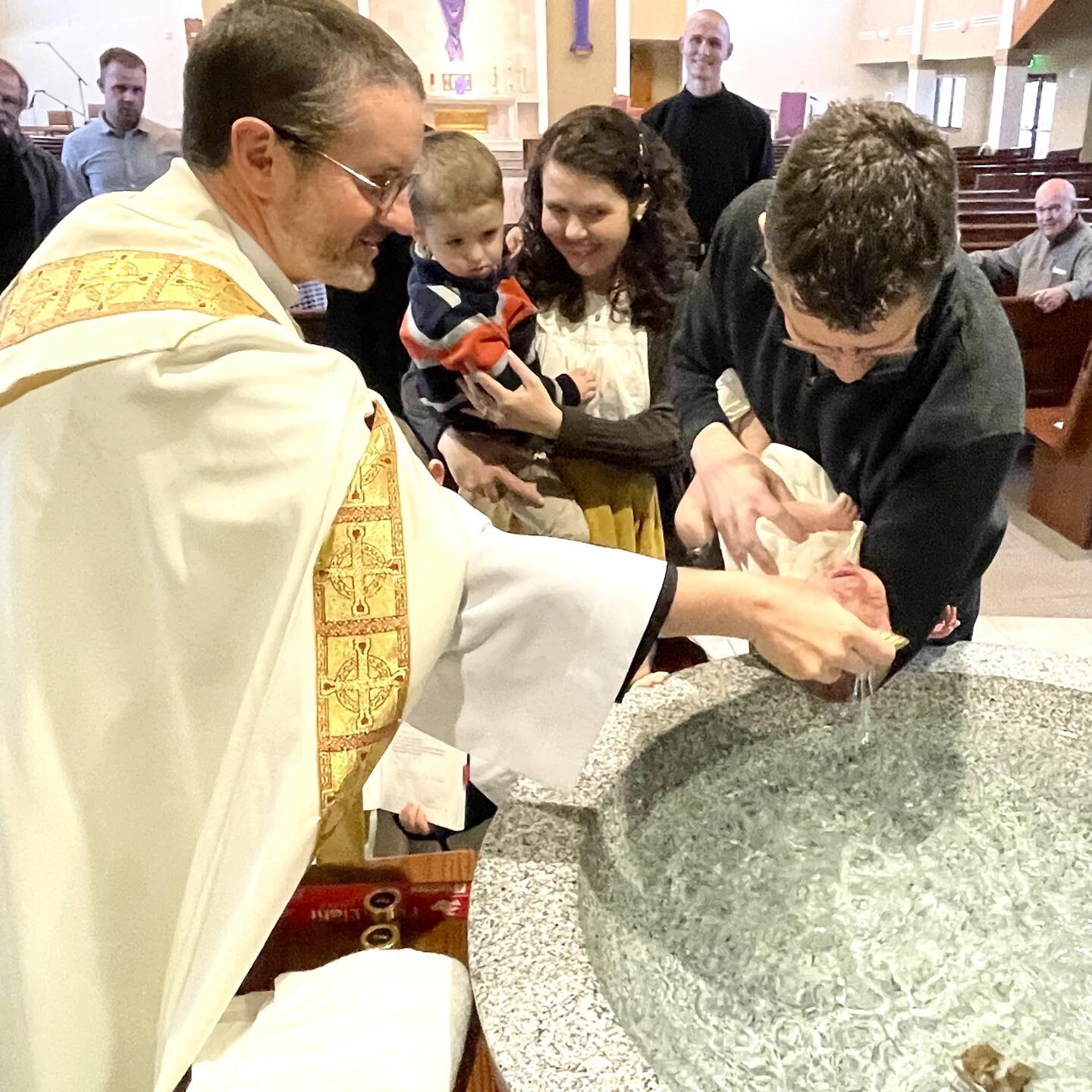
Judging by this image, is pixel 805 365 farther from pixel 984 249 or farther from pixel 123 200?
pixel 984 249

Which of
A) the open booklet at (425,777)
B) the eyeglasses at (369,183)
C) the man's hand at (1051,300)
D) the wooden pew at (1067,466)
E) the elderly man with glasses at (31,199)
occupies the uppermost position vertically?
the eyeglasses at (369,183)

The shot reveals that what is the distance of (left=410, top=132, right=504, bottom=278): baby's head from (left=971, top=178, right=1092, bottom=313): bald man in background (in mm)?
3465

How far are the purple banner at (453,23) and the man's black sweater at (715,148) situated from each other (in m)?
7.84

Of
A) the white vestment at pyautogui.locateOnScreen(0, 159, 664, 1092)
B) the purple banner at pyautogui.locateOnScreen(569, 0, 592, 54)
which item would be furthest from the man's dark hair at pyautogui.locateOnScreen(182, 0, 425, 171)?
the purple banner at pyautogui.locateOnScreen(569, 0, 592, 54)

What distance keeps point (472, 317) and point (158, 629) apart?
106 cm

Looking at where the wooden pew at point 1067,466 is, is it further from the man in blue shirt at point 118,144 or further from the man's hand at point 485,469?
the man in blue shirt at point 118,144

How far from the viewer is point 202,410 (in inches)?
46.2

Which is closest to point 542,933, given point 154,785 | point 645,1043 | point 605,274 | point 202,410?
point 645,1043

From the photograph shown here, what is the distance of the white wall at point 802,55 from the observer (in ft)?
46.8

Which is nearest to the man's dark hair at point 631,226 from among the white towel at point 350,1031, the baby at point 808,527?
the baby at point 808,527

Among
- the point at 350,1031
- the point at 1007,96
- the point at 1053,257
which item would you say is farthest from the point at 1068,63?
the point at 350,1031

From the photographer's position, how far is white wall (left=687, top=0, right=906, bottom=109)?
14.3m

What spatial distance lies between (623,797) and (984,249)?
5.31 meters

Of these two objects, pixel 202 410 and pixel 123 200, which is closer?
pixel 202 410
